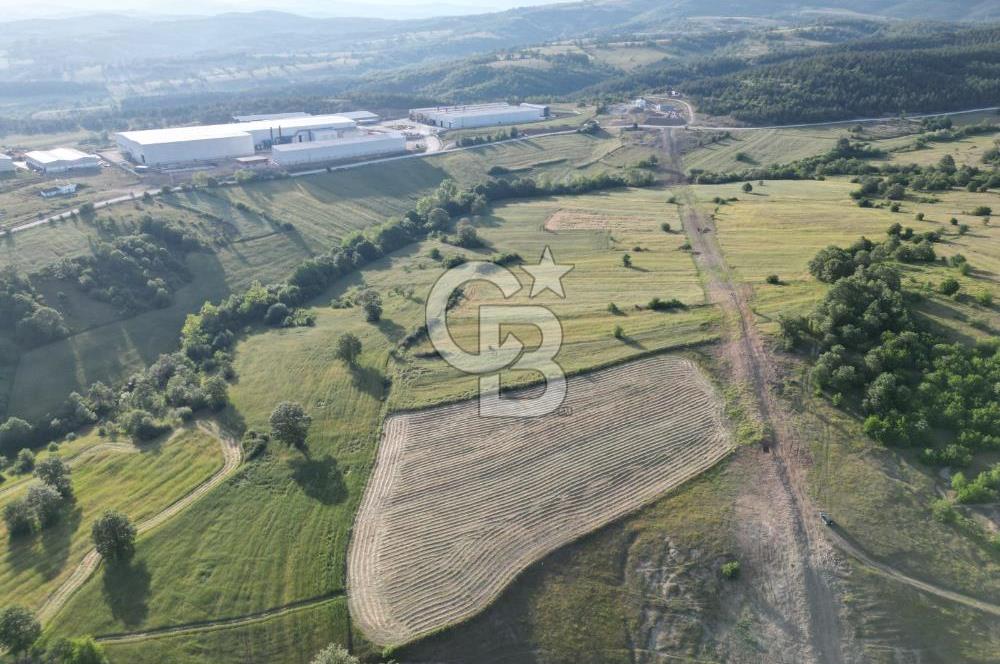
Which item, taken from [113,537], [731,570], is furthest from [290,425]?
[731,570]

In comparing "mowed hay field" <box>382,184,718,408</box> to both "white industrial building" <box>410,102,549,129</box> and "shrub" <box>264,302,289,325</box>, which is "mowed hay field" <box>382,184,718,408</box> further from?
"white industrial building" <box>410,102,549,129</box>

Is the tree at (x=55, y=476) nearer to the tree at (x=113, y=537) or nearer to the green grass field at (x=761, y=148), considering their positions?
the tree at (x=113, y=537)

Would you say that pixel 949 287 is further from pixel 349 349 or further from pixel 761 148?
pixel 761 148

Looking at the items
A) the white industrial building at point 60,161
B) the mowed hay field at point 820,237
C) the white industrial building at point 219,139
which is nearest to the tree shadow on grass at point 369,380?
the mowed hay field at point 820,237

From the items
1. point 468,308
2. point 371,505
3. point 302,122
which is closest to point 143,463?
point 371,505

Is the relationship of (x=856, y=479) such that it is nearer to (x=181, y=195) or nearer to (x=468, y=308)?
(x=468, y=308)

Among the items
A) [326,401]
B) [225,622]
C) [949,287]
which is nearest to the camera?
[225,622]
